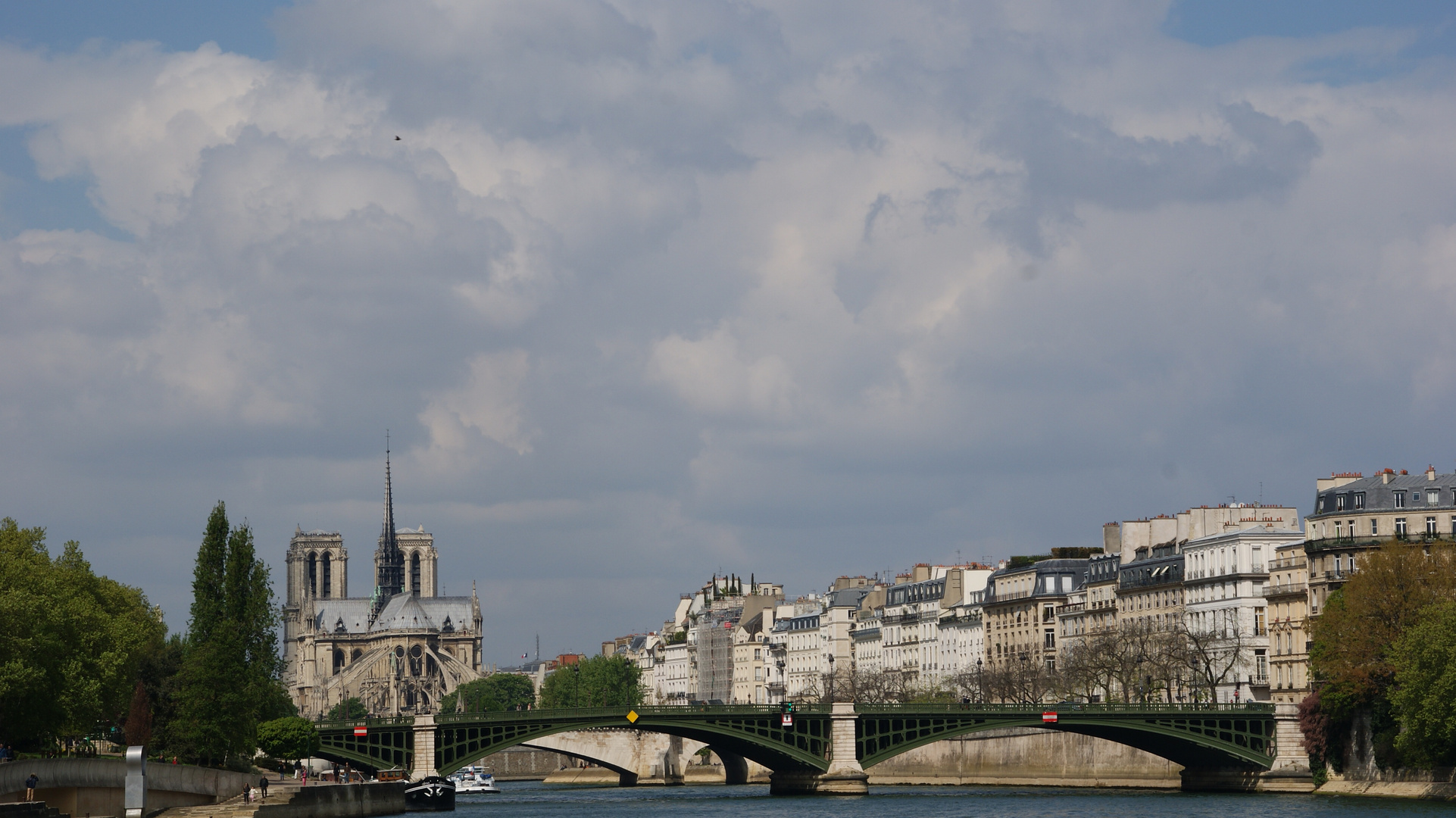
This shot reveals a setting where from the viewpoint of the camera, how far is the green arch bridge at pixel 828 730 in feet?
326

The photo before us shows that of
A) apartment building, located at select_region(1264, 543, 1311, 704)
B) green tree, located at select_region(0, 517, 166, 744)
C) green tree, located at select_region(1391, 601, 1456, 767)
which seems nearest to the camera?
green tree, located at select_region(0, 517, 166, 744)

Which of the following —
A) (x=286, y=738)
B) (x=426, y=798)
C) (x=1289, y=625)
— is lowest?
(x=426, y=798)

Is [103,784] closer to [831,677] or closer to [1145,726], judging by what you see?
[1145,726]

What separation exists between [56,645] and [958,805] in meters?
38.0

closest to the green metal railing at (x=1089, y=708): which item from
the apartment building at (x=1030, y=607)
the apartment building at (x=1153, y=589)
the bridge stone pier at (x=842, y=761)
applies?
the bridge stone pier at (x=842, y=761)

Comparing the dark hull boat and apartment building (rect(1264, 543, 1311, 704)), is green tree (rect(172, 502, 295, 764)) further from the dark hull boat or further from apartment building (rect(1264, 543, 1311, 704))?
apartment building (rect(1264, 543, 1311, 704))

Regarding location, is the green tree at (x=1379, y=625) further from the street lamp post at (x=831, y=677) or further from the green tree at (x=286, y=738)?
the street lamp post at (x=831, y=677)

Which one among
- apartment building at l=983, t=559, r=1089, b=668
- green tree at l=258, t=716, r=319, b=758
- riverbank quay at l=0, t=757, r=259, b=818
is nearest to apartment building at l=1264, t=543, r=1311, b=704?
apartment building at l=983, t=559, r=1089, b=668

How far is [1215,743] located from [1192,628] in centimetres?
2610

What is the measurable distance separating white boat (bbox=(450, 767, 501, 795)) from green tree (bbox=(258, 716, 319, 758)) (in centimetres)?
4347

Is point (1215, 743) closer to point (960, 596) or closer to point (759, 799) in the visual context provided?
point (759, 799)

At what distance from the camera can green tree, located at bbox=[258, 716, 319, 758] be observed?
92438mm

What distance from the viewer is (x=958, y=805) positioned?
304 ft

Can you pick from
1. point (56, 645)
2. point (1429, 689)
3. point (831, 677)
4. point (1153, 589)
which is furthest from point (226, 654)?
point (831, 677)
